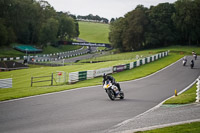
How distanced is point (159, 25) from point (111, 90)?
7898 centimetres

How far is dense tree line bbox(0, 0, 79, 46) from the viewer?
9029 centimetres

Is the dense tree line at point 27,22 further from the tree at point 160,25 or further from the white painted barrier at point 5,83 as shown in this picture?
the white painted barrier at point 5,83

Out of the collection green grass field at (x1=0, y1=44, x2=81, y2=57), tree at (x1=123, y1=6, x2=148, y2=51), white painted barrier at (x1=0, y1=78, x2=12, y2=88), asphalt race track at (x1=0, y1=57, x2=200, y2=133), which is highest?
tree at (x1=123, y1=6, x2=148, y2=51)

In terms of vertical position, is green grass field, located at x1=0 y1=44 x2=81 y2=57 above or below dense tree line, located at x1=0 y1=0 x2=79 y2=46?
below

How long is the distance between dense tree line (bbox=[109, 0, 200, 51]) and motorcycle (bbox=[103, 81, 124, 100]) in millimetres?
74476

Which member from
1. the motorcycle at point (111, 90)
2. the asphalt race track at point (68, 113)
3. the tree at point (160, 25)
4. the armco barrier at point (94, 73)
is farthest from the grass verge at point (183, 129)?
the tree at point (160, 25)

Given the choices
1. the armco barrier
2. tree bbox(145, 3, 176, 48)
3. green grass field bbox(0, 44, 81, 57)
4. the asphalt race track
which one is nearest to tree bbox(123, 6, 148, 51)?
tree bbox(145, 3, 176, 48)

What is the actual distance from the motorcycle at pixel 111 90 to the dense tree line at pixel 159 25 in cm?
7448

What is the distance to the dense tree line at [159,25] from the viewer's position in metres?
91.2

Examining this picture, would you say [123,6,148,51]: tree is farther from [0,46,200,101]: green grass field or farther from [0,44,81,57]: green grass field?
[0,46,200,101]: green grass field

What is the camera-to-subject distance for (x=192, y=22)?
90.9m

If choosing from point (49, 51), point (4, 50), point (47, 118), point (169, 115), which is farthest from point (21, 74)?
point (49, 51)

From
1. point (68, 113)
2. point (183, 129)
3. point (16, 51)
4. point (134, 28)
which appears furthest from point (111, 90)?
point (134, 28)

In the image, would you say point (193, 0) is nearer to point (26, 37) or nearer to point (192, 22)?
point (192, 22)
